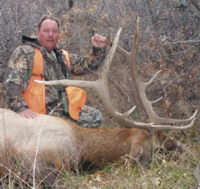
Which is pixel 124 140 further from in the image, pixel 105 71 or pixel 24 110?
pixel 24 110

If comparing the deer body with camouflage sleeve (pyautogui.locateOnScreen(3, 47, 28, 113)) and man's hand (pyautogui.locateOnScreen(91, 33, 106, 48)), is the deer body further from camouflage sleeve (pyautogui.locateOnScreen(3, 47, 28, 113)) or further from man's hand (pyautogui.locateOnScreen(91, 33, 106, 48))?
man's hand (pyautogui.locateOnScreen(91, 33, 106, 48))

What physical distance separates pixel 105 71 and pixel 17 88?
1.17m

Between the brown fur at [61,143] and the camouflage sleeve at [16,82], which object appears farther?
the camouflage sleeve at [16,82]

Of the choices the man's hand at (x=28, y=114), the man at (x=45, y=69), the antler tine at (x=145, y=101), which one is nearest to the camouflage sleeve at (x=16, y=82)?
the man at (x=45, y=69)

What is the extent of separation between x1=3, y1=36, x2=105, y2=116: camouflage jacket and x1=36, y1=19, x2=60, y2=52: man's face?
94 millimetres

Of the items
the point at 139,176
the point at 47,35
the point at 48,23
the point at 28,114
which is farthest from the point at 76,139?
the point at 48,23

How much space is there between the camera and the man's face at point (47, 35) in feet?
15.5

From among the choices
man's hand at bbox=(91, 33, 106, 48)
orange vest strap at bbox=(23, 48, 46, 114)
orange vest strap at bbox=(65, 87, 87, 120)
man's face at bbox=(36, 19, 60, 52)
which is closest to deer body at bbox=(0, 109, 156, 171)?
orange vest strap at bbox=(23, 48, 46, 114)

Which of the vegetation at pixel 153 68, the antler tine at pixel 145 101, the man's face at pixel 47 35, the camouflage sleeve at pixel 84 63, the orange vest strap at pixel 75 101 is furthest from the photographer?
the camouflage sleeve at pixel 84 63

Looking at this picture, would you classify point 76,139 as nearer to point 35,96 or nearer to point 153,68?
point 35,96

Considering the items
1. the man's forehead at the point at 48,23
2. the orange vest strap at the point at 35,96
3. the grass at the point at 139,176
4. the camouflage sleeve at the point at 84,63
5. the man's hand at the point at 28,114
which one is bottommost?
the grass at the point at 139,176

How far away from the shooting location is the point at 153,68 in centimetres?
508

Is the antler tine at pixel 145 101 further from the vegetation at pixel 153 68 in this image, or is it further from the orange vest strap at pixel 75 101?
the orange vest strap at pixel 75 101

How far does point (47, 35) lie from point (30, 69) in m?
0.58
